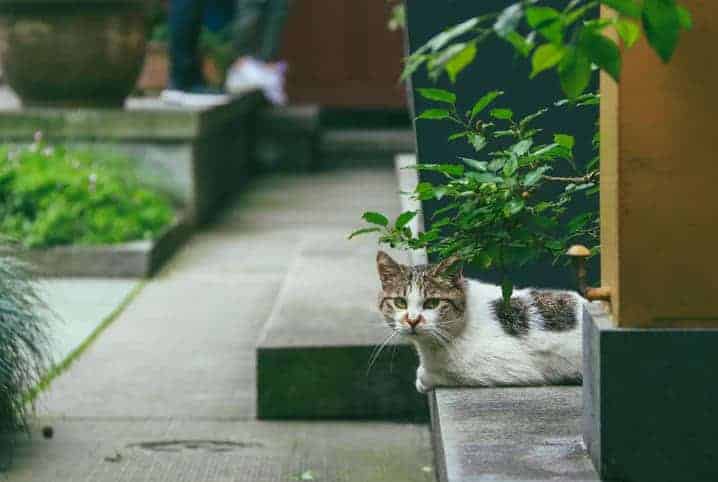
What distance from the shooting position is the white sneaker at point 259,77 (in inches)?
563

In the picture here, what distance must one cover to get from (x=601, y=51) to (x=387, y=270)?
5.63 feet

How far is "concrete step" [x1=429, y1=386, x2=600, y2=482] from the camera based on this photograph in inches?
136

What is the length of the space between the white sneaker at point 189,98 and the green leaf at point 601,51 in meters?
8.08

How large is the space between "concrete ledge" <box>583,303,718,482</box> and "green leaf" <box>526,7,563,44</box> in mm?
862

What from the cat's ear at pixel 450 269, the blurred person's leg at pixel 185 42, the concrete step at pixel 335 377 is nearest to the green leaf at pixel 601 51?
the cat's ear at pixel 450 269

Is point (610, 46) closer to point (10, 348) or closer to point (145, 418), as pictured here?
point (10, 348)

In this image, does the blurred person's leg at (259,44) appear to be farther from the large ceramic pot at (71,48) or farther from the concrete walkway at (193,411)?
the concrete walkway at (193,411)

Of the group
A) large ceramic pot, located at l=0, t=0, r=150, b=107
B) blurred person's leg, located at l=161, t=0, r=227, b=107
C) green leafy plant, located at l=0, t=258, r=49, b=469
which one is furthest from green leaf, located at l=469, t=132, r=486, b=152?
blurred person's leg, located at l=161, t=0, r=227, b=107

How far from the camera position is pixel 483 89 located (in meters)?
5.08

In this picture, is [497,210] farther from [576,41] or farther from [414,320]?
[576,41]

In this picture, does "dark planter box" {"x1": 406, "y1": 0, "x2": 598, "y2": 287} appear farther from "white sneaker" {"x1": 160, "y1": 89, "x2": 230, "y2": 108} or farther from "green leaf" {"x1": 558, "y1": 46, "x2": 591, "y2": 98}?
"white sneaker" {"x1": 160, "y1": 89, "x2": 230, "y2": 108}

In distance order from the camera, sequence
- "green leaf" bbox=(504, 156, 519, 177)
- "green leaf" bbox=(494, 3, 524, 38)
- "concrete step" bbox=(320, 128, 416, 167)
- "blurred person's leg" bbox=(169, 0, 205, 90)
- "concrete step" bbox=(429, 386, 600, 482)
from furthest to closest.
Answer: "concrete step" bbox=(320, 128, 416, 167) < "blurred person's leg" bbox=(169, 0, 205, 90) < "green leaf" bbox=(504, 156, 519, 177) < "concrete step" bbox=(429, 386, 600, 482) < "green leaf" bbox=(494, 3, 524, 38)

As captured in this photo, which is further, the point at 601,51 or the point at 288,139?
the point at 288,139

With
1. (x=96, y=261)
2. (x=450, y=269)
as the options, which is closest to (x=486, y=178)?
(x=450, y=269)
